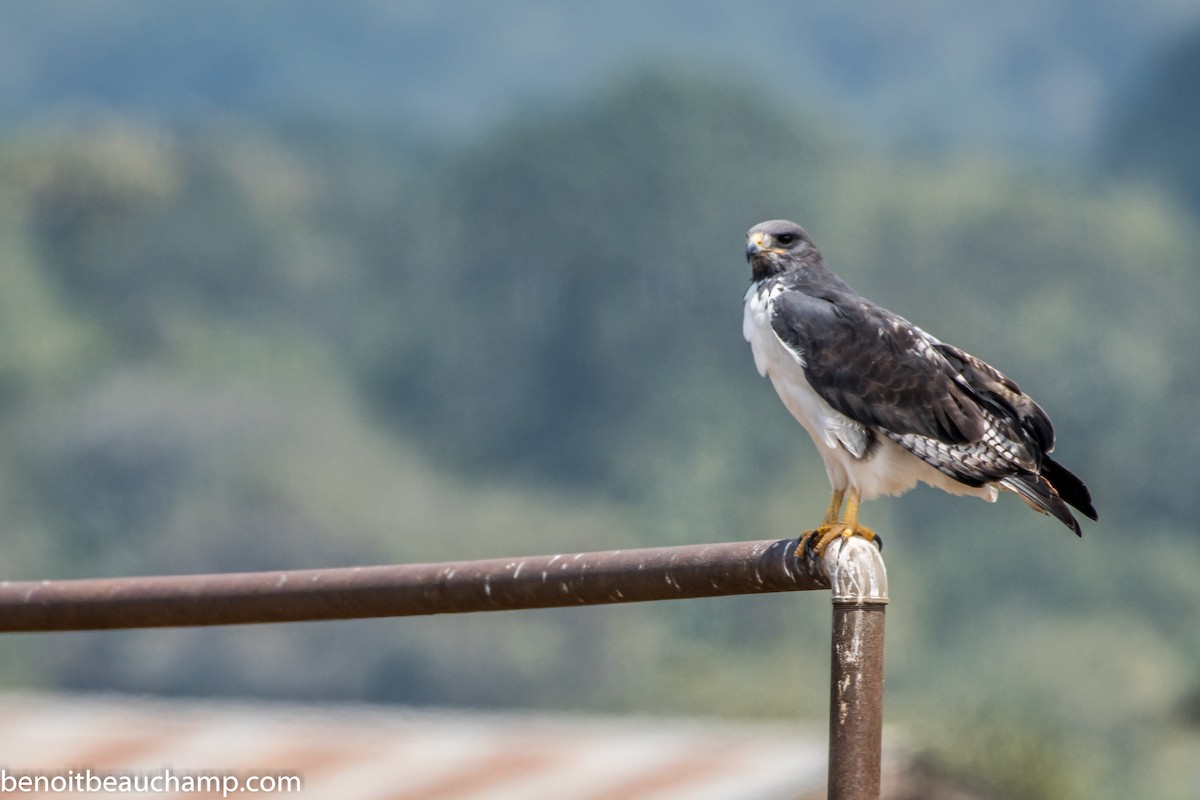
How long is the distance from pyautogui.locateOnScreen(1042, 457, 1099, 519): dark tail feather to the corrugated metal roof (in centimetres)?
489

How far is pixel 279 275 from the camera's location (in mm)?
109688

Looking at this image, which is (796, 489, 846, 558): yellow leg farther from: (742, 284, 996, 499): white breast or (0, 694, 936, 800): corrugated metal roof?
(0, 694, 936, 800): corrugated metal roof

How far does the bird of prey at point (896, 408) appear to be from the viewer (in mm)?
5039

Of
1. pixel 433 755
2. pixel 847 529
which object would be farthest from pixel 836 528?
pixel 433 755

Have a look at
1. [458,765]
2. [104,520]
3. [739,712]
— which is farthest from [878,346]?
[104,520]

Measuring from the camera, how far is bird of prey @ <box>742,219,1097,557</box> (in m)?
5.04

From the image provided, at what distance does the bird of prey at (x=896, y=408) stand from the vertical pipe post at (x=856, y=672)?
1248mm

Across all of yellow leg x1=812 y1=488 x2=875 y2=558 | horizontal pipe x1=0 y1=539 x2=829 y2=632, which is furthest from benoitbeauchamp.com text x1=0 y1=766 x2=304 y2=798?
yellow leg x1=812 y1=488 x2=875 y2=558

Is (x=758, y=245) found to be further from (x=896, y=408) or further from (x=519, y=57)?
(x=519, y=57)

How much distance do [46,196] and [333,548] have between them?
146 feet

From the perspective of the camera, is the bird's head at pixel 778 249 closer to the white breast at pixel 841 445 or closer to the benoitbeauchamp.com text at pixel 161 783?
the white breast at pixel 841 445

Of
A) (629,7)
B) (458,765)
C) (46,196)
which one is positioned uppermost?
(629,7)

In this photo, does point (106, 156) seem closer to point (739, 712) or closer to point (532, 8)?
point (532, 8)

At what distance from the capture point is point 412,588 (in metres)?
4.18
